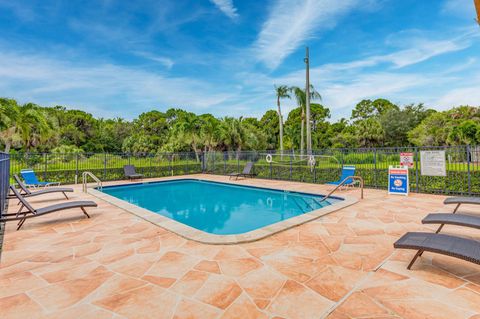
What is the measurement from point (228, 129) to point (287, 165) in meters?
17.9

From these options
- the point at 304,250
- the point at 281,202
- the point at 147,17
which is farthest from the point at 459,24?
the point at 304,250

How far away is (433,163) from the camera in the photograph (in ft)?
25.6

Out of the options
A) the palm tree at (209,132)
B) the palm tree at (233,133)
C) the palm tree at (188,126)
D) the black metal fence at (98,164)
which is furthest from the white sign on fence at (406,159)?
the palm tree at (233,133)

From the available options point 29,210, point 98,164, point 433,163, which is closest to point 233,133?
point 98,164

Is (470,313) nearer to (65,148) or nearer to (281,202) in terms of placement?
(281,202)

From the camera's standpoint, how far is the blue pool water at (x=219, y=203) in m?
6.61

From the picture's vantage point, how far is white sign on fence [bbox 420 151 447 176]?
759cm

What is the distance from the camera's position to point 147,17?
40.1ft

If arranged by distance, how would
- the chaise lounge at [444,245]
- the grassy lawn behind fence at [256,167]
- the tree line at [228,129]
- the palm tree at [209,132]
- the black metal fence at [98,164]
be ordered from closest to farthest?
the chaise lounge at [444,245] < the grassy lawn behind fence at [256,167] < the black metal fence at [98,164] < the tree line at [228,129] < the palm tree at [209,132]

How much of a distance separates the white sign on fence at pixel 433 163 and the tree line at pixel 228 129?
494 inches

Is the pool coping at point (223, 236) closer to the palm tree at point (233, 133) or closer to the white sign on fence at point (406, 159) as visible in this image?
the white sign on fence at point (406, 159)

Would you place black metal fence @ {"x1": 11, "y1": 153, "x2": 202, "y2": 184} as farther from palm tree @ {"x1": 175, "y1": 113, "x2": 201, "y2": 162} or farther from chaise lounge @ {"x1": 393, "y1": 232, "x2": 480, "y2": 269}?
chaise lounge @ {"x1": 393, "y1": 232, "x2": 480, "y2": 269}

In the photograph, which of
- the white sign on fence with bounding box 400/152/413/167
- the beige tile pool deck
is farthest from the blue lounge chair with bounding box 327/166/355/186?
the beige tile pool deck

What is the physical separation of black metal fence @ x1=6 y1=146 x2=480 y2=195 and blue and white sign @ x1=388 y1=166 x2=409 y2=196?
66 cm
